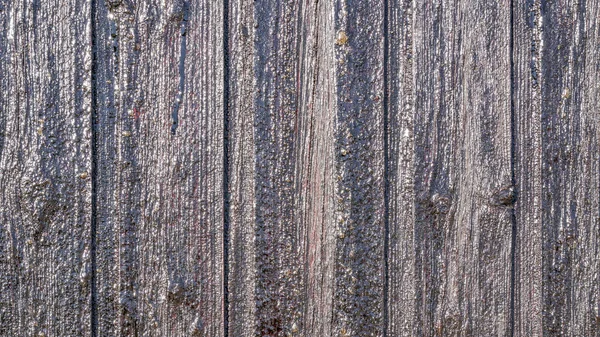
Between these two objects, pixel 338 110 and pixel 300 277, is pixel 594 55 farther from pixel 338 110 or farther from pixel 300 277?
pixel 300 277

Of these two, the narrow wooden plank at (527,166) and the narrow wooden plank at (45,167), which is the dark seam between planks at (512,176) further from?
the narrow wooden plank at (45,167)

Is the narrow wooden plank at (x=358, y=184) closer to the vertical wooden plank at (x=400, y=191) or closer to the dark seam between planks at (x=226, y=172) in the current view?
the vertical wooden plank at (x=400, y=191)

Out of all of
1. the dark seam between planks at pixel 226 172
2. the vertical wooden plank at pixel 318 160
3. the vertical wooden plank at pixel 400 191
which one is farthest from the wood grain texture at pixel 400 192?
the dark seam between planks at pixel 226 172

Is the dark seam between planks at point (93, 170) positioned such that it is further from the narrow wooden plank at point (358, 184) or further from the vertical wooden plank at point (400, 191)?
the vertical wooden plank at point (400, 191)

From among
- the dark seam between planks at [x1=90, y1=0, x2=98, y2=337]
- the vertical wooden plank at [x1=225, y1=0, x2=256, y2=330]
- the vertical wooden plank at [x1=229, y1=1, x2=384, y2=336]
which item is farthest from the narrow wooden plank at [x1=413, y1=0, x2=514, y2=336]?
the dark seam between planks at [x1=90, y1=0, x2=98, y2=337]

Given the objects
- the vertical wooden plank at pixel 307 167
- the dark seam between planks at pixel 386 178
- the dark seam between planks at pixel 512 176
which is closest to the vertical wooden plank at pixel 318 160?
the vertical wooden plank at pixel 307 167

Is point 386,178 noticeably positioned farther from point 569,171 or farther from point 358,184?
point 569,171
